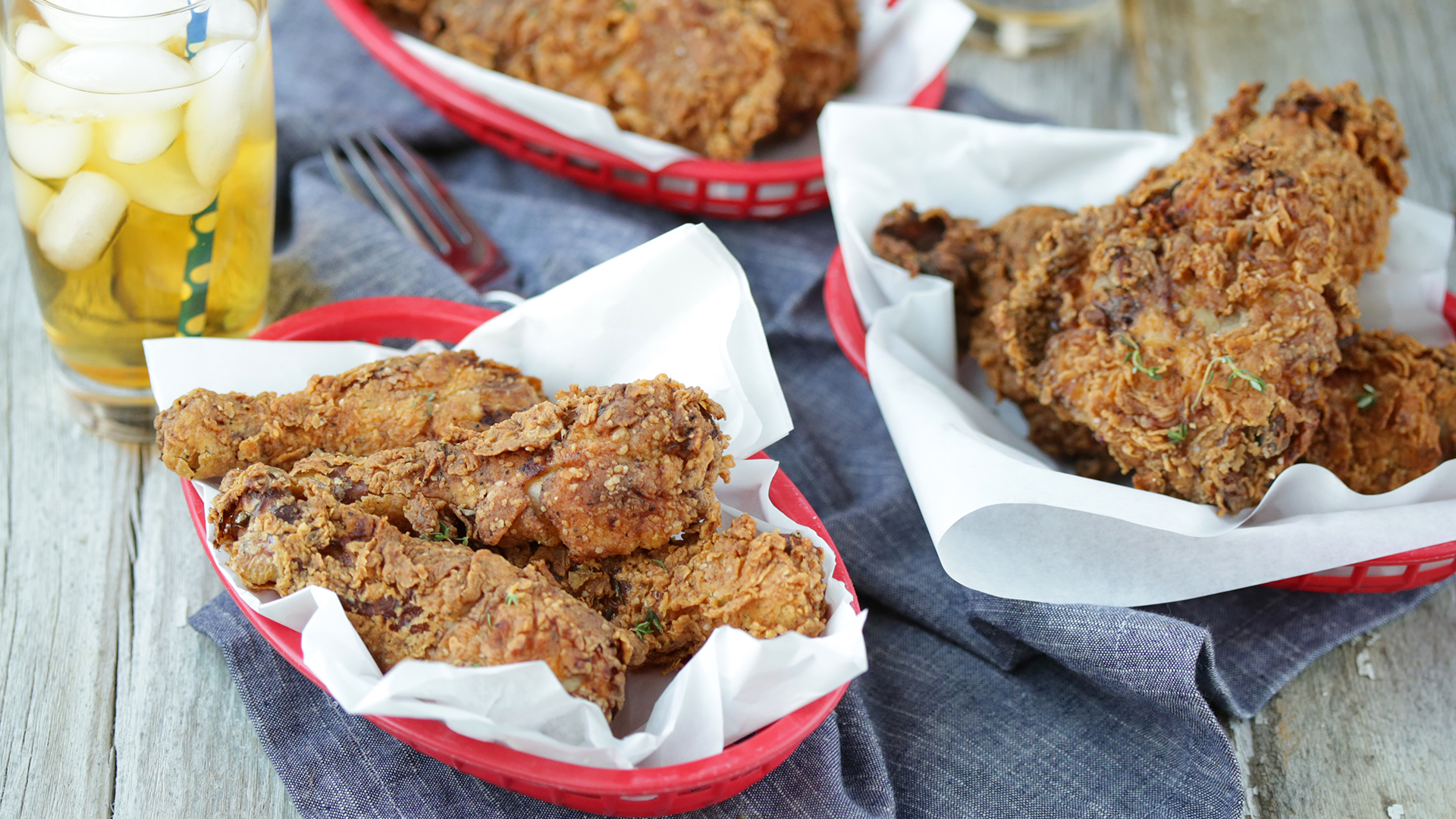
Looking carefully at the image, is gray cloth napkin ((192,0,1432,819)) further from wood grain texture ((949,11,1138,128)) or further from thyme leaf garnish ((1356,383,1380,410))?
wood grain texture ((949,11,1138,128))

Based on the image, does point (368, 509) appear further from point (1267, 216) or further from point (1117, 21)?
point (1117, 21)

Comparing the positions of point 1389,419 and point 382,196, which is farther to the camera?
point 382,196

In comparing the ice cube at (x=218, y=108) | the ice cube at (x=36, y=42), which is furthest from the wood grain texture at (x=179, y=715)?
the ice cube at (x=36, y=42)

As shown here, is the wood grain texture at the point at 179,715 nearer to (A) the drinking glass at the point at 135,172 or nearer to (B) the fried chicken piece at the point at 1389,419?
(A) the drinking glass at the point at 135,172

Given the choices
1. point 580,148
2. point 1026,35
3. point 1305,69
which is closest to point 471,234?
point 580,148

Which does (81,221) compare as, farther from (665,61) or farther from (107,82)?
(665,61)

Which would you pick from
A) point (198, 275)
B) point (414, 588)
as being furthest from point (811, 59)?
point (414, 588)

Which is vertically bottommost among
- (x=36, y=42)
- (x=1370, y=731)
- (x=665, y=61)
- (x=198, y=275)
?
(x=1370, y=731)
